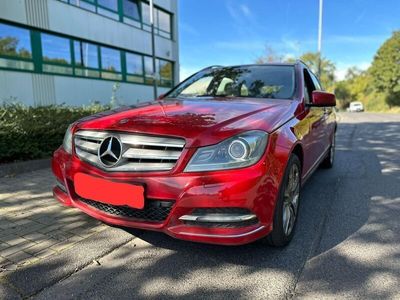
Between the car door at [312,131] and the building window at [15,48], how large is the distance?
10094 millimetres

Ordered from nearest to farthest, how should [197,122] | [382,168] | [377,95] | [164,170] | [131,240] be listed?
1. [164,170]
2. [197,122]
3. [131,240]
4. [382,168]
5. [377,95]

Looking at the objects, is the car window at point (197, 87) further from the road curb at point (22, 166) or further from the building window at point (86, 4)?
the building window at point (86, 4)

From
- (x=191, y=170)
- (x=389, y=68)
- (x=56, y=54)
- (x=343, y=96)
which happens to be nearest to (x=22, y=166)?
(x=191, y=170)

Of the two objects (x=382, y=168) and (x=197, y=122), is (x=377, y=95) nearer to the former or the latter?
(x=382, y=168)

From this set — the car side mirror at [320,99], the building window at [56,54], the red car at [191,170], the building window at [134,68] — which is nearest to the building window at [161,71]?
the building window at [134,68]

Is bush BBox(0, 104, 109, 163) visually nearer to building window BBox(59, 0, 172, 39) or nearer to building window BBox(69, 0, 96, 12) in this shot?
building window BBox(69, 0, 96, 12)

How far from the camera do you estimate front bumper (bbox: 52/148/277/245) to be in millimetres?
2385

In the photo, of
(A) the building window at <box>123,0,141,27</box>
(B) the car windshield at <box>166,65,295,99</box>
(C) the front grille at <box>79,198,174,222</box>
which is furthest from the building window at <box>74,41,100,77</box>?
(C) the front grille at <box>79,198,174,222</box>

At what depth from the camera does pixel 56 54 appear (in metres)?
13.0

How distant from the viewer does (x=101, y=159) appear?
2.72 metres

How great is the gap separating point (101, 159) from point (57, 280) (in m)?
0.90

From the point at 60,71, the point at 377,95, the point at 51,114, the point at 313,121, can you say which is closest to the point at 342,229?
the point at 313,121

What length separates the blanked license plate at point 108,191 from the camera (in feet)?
8.21

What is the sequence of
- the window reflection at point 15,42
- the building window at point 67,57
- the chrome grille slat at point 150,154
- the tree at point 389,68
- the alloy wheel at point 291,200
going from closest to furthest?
the chrome grille slat at point 150,154
the alloy wheel at point 291,200
the window reflection at point 15,42
the building window at point 67,57
the tree at point 389,68
